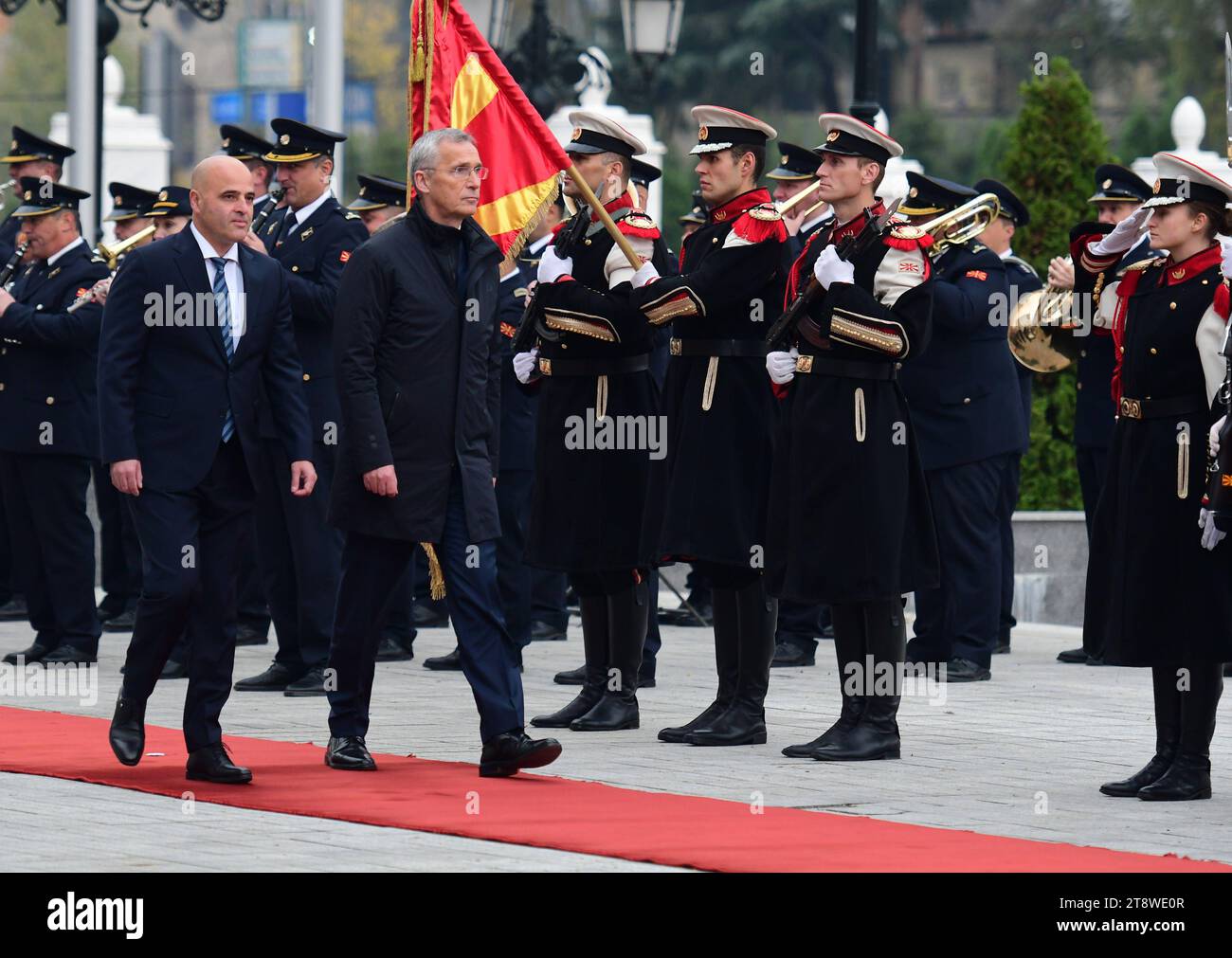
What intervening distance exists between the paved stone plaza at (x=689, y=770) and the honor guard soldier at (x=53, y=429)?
1.45 feet

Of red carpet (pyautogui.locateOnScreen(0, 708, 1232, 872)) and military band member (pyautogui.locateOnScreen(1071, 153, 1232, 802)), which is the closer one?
red carpet (pyautogui.locateOnScreen(0, 708, 1232, 872))

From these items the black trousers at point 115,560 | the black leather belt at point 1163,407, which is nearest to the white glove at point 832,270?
the black leather belt at point 1163,407

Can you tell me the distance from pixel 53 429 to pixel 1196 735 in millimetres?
5749

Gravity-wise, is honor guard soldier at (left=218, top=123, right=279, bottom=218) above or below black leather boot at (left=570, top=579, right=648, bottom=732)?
above

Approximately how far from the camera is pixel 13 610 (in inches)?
552

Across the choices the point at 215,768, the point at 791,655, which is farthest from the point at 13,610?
the point at 215,768

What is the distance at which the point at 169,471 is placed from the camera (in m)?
8.18

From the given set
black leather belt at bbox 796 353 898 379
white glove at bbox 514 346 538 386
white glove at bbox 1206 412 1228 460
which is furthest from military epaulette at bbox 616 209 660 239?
white glove at bbox 1206 412 1228 460

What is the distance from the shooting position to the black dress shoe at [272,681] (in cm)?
1082

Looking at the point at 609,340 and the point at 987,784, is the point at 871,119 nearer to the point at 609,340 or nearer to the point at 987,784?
the point at 609,340

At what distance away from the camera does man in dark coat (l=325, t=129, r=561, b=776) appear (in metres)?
8.17

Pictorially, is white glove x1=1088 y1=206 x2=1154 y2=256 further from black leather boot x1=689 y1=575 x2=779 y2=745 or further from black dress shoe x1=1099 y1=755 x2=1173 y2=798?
black dress shoe x1=1099 y1=755 x2=1173 y2=798

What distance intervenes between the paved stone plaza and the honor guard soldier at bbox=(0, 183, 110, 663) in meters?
0.44
